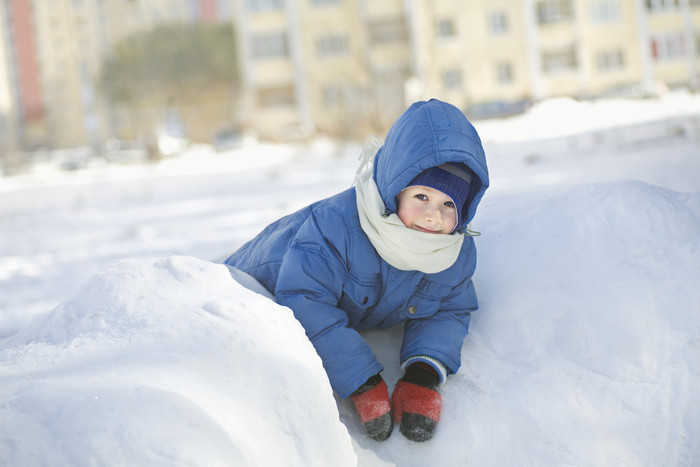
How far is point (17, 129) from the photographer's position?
125ft

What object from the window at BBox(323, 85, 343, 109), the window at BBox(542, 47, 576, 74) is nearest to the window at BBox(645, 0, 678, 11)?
the window at BBox(542, 47, 576, 74)

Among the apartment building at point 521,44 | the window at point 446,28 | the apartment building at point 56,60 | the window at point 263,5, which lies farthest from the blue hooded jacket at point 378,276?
the apartment building at point 56,60

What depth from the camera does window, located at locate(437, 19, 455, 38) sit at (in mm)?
25703

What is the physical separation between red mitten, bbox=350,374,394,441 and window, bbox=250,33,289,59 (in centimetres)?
2819

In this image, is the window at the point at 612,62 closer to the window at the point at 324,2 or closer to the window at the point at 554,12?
the window at the point at 554,12

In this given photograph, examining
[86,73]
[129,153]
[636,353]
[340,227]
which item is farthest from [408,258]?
[86,73]

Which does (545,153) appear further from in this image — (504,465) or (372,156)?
(504,465)

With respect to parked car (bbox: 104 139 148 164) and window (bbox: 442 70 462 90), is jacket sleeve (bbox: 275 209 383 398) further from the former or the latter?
window (bbox: 442 70 462 90)

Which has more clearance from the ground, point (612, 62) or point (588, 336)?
point (612, 62)

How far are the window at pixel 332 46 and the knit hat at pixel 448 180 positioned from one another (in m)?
26.6

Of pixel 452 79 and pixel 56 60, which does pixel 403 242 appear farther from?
pixel 56 60

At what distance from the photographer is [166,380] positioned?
4.09 ft

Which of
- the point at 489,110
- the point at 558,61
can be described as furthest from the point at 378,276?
the point at 558,61

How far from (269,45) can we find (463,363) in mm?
28333
